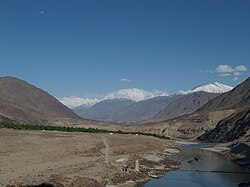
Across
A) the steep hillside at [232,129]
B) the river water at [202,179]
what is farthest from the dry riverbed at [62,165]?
the steep hillside at [232,129]

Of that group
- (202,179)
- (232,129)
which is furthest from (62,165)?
(232,129)

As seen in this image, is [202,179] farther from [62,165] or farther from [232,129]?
[232,129]

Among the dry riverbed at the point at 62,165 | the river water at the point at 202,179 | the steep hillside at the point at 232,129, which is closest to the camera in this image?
the dry riverbed at the point at 62,165

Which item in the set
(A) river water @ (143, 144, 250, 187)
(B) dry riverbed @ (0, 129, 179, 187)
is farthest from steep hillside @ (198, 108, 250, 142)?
(B) dry riverbed @ (0, 129, 179, 187)

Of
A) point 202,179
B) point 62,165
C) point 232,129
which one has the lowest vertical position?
point 202,179

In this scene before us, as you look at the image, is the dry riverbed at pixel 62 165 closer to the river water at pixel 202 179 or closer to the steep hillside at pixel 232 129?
the river water at pixel 202 179

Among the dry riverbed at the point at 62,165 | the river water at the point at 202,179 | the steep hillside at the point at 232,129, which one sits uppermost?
the steep hillside at the point at 232,129

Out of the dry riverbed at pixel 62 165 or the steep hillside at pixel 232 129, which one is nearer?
the dry riverbed at pixel 62 165

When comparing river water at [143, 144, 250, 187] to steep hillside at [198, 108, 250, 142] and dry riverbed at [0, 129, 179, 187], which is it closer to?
dry riverbed at [0, 129, 179, 187]

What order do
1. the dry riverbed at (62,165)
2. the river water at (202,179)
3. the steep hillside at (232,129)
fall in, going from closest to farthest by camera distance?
the dry riverbed at (62,165)
the river water at (202,179)
the steep hillside at (232,129)

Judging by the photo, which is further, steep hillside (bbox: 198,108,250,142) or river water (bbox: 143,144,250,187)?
steep hillside (bbox: 198,108,250,142)

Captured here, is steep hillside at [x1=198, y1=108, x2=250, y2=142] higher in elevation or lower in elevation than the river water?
higher

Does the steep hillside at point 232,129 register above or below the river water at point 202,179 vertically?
above

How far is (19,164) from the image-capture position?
54.5 meters
